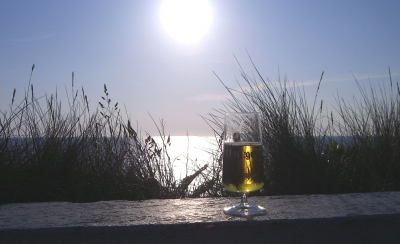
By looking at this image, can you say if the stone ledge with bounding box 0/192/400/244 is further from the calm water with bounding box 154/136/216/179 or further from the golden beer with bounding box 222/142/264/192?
the calm water with bounding box 154/136/216/179

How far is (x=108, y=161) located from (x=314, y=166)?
4.99ft

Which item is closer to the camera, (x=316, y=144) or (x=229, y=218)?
(x=229, y=218)

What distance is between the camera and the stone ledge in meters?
1.39

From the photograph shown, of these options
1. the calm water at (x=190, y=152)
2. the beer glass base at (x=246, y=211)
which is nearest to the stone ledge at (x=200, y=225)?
the beer glass base at (x=246, y=211)

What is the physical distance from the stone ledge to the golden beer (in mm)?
128

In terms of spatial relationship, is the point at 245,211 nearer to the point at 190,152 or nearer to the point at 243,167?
the point at 243,167

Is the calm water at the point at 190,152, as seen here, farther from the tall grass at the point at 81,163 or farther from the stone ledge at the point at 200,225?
the stone ledge at the point at 200,225

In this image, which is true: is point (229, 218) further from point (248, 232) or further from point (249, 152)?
point (249, 152)

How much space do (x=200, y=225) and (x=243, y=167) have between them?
0.27 meters

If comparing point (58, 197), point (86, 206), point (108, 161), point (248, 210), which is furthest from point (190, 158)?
point (248, 210)

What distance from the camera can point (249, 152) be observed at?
1.52m

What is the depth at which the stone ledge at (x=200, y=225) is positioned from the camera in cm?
139

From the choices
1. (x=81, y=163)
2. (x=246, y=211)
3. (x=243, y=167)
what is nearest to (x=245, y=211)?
(x=246, y=211)

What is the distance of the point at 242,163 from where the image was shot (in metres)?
1.52
